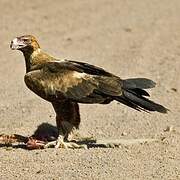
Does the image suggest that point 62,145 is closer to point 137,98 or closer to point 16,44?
point 137,98

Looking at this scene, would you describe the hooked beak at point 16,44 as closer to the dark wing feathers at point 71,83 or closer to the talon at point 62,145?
the dark wing feathers at point 71,83

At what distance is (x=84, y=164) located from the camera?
6637 millimetres

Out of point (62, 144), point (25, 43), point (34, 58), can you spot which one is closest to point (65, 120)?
point (62, 144)

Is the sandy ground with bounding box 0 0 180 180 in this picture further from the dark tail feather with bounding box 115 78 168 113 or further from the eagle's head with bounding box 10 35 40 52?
the eagle's head with bounding box 10 35 40 52

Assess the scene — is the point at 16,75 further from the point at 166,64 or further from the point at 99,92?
the point at 99,92

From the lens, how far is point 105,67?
11211mm

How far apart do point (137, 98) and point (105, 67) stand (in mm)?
4117

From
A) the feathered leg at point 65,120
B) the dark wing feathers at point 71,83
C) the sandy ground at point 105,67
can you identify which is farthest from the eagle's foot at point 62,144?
the dark wing feathers at point 71,83

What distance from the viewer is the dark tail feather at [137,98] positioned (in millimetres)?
7055

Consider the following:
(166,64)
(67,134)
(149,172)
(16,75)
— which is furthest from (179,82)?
(149,172)

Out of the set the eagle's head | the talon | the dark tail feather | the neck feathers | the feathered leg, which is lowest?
the talon

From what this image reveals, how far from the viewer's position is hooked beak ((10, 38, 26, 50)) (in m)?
7.12

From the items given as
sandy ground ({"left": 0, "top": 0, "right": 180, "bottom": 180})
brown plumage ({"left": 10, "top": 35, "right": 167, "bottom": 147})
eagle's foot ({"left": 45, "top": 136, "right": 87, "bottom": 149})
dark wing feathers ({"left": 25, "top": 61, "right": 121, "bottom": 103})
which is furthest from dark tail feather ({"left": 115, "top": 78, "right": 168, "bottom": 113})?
eagle's foot ({"left": 45, "top": 136, "right": 87, "bottom": 149})

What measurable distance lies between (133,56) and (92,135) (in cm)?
428
